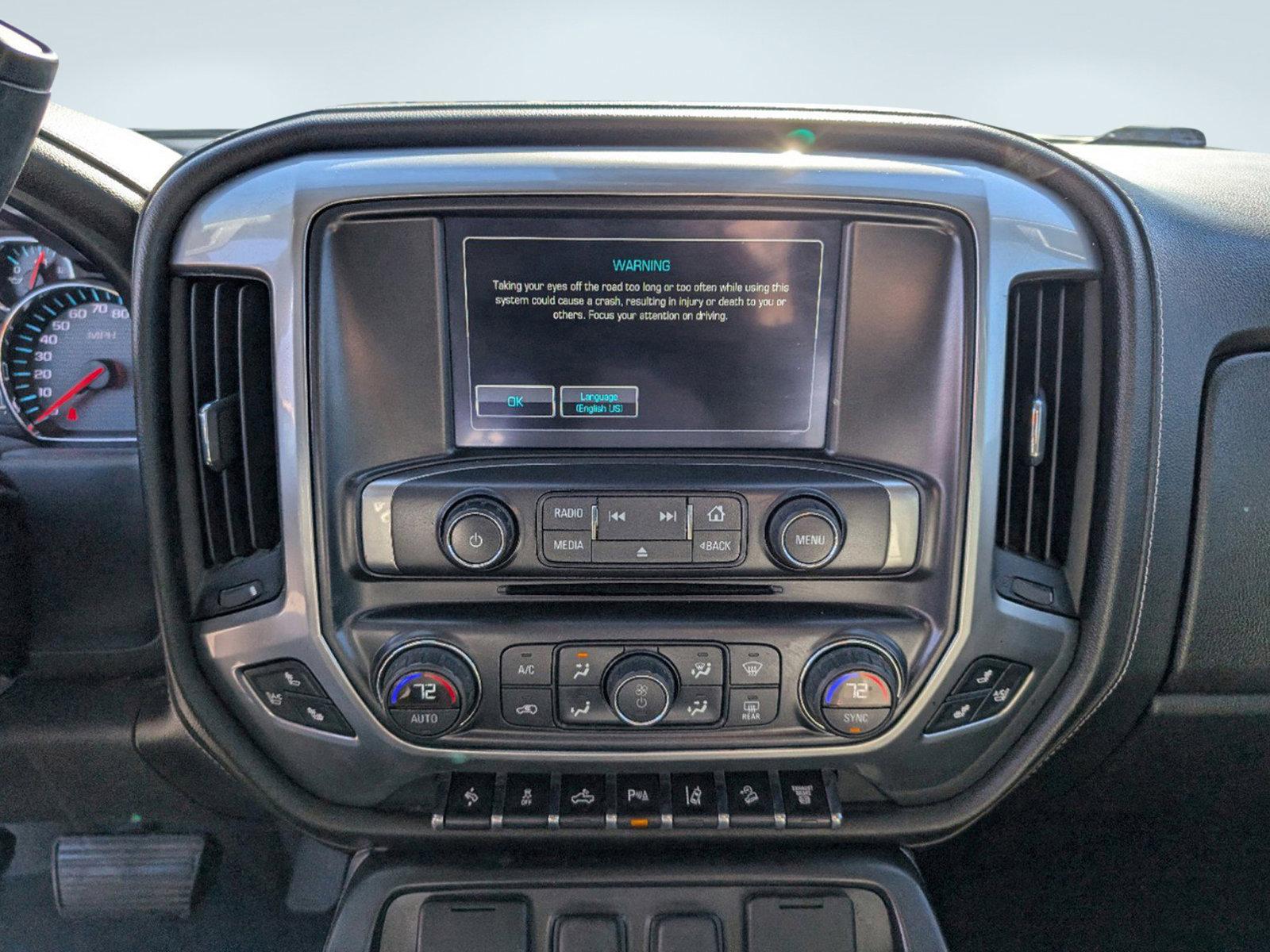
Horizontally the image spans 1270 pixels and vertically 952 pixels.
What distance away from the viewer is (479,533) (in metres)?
1.27

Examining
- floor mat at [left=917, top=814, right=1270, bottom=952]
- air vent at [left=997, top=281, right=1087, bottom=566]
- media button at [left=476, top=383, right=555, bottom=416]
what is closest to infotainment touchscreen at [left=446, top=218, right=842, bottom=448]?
media button at [left=476, top=383, right=555, bottom=416]

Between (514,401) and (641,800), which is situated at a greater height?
(514,401)

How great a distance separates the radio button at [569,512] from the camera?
1288 millimetres

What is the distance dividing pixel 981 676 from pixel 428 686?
73cm

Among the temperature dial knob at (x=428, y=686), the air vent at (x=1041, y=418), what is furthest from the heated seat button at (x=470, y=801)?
the air vent at (x=1041, y=418)

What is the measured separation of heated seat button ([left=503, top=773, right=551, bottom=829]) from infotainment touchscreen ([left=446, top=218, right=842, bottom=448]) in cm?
47

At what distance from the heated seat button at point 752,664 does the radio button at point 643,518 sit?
18 centimetres

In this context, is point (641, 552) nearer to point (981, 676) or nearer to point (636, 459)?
point (636, 459)

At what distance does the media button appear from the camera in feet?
4.21

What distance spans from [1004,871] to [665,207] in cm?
133

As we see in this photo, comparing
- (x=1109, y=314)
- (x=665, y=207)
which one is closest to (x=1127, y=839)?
(x=1109, y=314)

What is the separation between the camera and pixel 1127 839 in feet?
5.86

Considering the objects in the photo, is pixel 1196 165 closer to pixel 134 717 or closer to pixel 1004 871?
pixel 1004 871

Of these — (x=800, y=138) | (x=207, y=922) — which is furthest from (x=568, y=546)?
(x=207, y=922)
